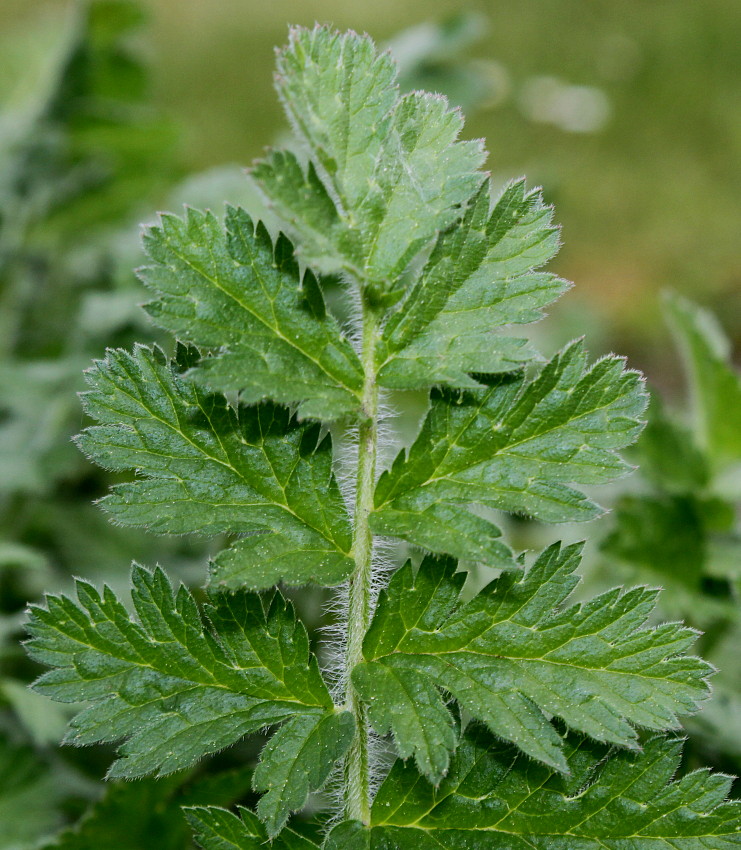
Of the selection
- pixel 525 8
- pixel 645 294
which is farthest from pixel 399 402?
pixel 525 8

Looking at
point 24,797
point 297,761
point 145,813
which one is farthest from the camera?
point 24,797

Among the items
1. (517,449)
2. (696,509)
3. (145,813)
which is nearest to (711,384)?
(696,509)

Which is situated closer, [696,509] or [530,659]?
[530,659]

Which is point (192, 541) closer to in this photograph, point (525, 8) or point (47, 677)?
point (47, 677)

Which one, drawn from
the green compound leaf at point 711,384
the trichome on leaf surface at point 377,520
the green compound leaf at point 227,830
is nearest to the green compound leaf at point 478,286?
the trichome on leaf surface at point 377,520

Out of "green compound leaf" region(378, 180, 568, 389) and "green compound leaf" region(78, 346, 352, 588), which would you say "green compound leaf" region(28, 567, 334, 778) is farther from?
"green compound leaf" region(378, 180, 568, 389)

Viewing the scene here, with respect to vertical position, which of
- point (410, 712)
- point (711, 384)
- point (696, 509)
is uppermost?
point (711, 384)

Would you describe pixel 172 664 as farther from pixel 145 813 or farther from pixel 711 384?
pixel 711 384
